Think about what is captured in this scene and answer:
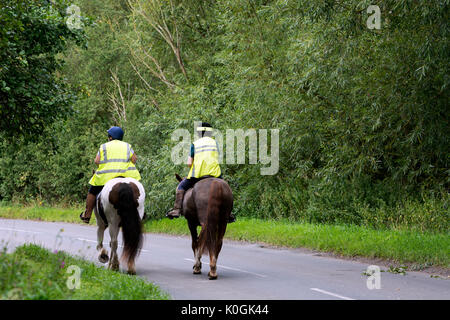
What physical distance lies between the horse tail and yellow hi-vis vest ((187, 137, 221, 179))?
570 millimetres

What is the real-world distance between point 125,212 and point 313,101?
407 inches

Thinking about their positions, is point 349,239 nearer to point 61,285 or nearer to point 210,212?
point 210,212

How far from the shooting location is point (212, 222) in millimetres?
12070

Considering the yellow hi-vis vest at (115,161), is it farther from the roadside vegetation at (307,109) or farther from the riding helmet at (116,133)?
the roadside vegetation at (307,109)

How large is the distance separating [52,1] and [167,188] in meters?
8.36

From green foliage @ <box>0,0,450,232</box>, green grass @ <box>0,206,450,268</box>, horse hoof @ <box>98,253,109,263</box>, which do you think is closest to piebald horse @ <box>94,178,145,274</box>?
horse hoof @ <box>98,253,109,263</box>

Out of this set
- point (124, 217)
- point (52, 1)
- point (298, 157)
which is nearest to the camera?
point (124, 217)

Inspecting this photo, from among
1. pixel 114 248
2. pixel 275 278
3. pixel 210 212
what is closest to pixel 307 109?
pixel 210 212

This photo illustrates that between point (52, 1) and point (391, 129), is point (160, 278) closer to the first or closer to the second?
point (391, 129)

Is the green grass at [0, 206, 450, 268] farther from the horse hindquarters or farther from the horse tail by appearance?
the horse tail

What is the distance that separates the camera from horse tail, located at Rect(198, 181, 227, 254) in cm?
1198

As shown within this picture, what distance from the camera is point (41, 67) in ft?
63.7

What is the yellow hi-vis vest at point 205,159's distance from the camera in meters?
12.9
